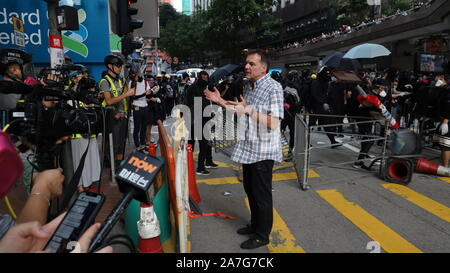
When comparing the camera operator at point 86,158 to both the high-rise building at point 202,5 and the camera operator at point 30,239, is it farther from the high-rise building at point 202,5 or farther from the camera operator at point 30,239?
the high-rise building at point 202,5

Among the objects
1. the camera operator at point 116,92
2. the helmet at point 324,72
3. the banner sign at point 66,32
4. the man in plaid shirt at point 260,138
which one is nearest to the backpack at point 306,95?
the helmet at point 324,72

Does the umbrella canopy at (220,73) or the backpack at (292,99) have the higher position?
the umbrella canopy at (220,73)

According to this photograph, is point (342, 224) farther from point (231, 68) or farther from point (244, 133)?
point (231, 68)

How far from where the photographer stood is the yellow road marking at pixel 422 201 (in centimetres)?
463

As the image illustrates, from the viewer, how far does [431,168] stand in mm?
6324

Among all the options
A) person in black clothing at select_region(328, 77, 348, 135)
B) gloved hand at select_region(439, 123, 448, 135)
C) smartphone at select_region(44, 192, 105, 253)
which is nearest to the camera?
smartphone at select_region(44, 192, 105, 253)

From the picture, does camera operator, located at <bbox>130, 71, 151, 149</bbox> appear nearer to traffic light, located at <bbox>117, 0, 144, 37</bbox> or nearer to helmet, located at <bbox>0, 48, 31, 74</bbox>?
traffic light, located at <bbox>117, 0, 144, 37</bbox>

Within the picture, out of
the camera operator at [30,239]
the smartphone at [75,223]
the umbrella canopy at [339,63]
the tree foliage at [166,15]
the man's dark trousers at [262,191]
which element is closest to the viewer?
the camera operator at [30,239]

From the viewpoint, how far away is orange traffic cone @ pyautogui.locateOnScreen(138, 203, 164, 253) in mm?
2971

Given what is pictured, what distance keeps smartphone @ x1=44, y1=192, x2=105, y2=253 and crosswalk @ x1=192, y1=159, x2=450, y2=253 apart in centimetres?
242

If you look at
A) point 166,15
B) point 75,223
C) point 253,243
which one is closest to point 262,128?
point 253,243

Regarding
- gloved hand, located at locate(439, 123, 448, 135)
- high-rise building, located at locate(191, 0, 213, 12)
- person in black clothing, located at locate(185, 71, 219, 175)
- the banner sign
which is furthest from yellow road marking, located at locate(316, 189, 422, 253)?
high-rise building, located at locate(191, 0, 213, 12)

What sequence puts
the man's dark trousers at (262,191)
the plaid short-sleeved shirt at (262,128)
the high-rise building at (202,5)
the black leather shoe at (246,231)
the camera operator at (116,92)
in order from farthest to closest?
the high-rise building at (202,5) < the camera operator at (116,92) < the black leather shoe at (246,231) < the man's dark trousers at (262,191) < the plaid short-sleeved shirt at (262,128)

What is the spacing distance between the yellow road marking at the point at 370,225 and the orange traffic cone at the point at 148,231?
8.55 feet
